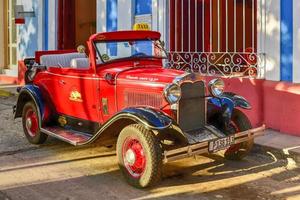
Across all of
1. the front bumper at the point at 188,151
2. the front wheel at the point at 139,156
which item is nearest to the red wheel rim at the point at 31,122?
the front wheel at the point at 139,156

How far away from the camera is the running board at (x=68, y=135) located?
646 cm

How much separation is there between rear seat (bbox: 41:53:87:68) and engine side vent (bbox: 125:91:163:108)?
1.90 metres

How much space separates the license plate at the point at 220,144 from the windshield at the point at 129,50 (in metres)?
1.63

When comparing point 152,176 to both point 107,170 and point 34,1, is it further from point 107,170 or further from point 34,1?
point 34,1

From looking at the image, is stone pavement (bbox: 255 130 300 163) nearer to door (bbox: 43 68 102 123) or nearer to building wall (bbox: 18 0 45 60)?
door (bbox: 43 68 102 123)

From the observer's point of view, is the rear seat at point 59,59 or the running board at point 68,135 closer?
the running board at point 68,135

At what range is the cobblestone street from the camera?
17.6ft

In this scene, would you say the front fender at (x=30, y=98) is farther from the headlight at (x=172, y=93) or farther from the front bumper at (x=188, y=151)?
the front bumper at (x=188, y=151)

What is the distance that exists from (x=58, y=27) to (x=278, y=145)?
868 centimetres

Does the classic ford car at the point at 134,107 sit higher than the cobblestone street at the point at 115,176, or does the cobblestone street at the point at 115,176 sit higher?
the classic ford car at the point at 134,107

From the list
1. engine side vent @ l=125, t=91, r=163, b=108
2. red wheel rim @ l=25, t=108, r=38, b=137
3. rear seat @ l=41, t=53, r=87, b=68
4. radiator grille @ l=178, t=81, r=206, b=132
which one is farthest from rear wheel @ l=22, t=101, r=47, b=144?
radiator grille @ l=178, t=81, r=206, b=132

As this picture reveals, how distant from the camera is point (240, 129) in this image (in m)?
6.30

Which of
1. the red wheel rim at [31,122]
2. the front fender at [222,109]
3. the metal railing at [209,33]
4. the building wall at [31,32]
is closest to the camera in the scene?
the front fender at [222,109]

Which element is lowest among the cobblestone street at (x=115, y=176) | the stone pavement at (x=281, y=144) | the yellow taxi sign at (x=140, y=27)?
the cobblestone street at (x=115, y=176)
